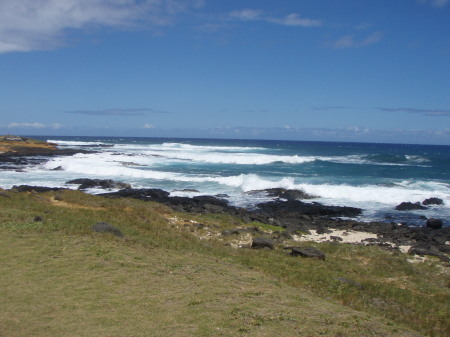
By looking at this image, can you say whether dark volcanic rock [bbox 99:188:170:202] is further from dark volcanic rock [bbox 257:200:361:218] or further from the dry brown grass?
the dry brown grass

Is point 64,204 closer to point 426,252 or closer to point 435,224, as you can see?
point 426,252

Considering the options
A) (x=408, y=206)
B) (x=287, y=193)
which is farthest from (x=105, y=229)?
(x=408, y=206)

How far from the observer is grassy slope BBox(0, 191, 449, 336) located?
6.54m

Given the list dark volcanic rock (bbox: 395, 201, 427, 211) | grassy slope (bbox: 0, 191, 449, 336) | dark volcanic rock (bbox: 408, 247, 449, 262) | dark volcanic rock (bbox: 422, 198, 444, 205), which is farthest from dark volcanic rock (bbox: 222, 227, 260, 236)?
dark volcanic rock (bbox: 422, 198, 444, 205)

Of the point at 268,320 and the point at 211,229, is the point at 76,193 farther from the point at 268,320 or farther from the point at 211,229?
the point at 268,320

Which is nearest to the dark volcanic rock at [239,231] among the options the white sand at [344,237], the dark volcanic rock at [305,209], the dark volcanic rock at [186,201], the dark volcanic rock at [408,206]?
the white sand at [344,237]

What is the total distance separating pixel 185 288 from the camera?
8.39 meters

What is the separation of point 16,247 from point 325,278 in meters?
8.15

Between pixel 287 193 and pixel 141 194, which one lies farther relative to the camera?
pixel 287 193

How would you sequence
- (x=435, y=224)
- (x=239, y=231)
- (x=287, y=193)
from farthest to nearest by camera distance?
→ 1. (x=287, y=193)
2. (x=435, y=224)
3. (x=239, y=231)

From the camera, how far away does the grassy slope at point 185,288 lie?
6.54 metres

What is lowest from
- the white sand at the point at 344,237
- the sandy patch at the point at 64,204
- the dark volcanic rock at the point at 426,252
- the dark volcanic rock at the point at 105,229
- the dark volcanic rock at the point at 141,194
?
the white sand at the point at 344,237

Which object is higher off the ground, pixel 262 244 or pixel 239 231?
pixel 262 244

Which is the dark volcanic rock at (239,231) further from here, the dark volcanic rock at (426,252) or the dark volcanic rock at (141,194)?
the dark volcanic rock at (141,194)
